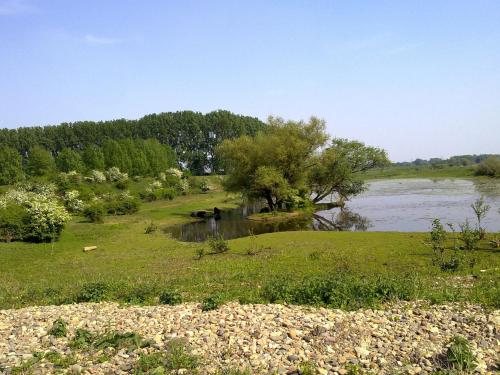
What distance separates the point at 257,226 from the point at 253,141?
52.0 ft

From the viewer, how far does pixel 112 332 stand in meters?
9.06

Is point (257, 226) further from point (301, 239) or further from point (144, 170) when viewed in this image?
point (144, 170)

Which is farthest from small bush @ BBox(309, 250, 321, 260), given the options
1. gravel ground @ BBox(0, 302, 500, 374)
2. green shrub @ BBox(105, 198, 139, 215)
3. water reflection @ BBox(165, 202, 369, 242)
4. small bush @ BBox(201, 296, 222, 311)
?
green shrub @ BBox(105, 198, 139, 215)

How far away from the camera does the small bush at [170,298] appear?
1175 cm

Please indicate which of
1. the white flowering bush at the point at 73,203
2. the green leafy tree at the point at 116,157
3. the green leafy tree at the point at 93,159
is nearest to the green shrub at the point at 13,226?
the white flowering bush at the point at 73,203

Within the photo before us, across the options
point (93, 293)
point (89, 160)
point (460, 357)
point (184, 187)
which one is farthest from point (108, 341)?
point (89, 160)

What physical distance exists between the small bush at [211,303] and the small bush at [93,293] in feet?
13.2

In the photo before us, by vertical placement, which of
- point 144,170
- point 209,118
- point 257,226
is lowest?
point 257,226

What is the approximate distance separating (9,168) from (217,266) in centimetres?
6934

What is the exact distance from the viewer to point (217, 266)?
61.4ft

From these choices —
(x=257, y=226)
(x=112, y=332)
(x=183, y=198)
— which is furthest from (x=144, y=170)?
(x=112, y=332)

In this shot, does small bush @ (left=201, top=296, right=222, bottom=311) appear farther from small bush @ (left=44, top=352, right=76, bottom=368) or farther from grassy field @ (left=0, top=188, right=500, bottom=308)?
small bush @ (left=44, top=352, right=76, bottom=368)

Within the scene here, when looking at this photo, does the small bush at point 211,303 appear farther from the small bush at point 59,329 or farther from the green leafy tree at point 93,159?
the green leafy tree at point 93,159

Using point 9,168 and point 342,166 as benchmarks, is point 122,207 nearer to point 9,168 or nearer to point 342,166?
point 342,166
